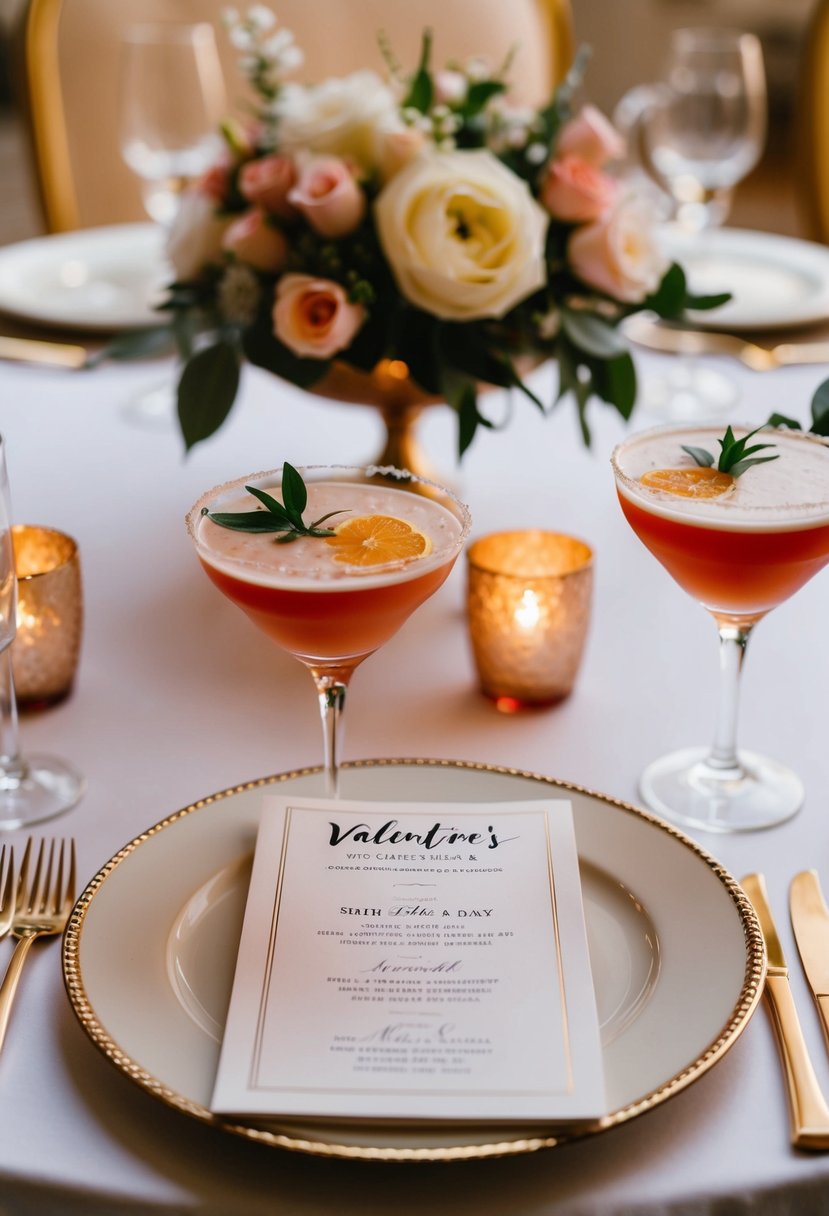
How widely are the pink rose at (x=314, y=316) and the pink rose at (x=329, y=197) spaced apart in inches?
2.0

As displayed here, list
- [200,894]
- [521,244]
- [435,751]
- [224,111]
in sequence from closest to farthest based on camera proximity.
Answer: [200,894] → [435,751] → [521,244] → [224,111]

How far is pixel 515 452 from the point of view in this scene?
144 cm

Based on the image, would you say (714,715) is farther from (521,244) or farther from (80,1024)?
(80,1024)

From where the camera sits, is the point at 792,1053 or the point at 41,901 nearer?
the point at 792,1053

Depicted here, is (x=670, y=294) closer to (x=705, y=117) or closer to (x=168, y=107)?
(x=705, y=117)

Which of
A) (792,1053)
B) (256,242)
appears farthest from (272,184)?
(792,1053)

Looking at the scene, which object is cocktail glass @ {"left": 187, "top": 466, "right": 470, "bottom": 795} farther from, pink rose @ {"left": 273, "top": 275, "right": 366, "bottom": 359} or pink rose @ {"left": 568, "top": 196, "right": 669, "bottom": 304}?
pink rose @ {"left": 568, "top": 196, "right": 669, "bottom": 304}

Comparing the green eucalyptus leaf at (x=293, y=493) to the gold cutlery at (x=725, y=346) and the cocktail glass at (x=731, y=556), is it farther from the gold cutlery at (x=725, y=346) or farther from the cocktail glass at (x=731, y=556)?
the gold cutlery at (x=725, y=346)

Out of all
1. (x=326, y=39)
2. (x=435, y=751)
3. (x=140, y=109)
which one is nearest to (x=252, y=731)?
(x=435, y=751)

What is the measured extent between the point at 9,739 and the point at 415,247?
1.66 feet

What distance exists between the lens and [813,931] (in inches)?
29.3

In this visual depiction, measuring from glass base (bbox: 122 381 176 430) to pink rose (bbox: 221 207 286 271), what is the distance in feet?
1.21

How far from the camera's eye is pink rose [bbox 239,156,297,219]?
1.14 meters

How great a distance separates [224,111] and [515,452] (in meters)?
1.08
